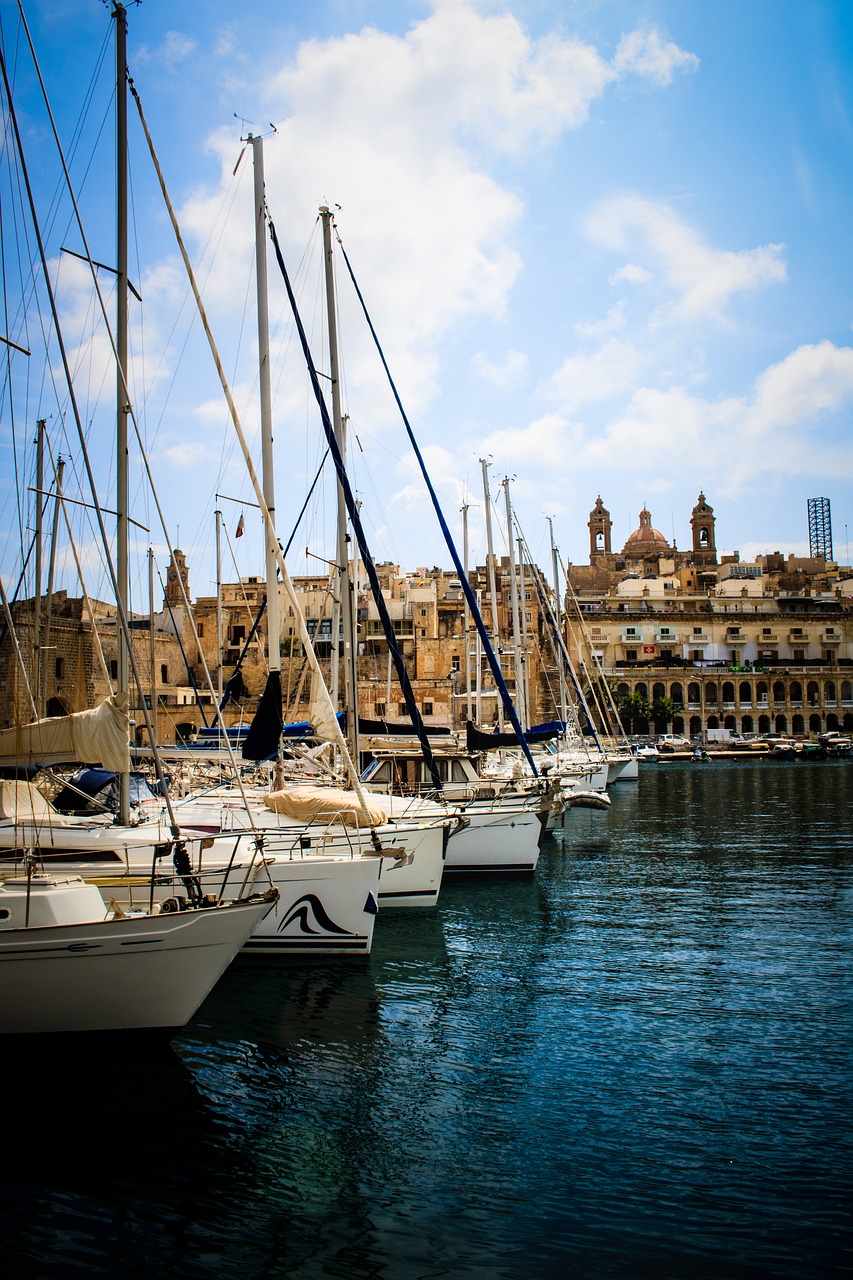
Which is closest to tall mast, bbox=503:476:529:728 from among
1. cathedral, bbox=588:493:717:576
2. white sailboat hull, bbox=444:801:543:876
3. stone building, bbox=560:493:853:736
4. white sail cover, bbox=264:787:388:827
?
white sailboat hull, bbox=444:801:543:876

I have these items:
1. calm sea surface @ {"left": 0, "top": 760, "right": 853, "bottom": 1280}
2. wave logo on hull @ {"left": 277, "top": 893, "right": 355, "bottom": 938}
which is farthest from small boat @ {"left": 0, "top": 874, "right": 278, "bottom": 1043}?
wave logo on hull @ {"left": 277, "top": 893, "right": 355, "bottom": 938}

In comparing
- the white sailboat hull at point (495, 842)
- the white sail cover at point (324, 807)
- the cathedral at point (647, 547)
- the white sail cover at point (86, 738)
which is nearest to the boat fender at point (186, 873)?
the white sail cover at point (86, 738)

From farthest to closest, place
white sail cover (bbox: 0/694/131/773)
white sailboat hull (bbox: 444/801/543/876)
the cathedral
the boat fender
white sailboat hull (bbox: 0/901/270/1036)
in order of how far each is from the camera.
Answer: the cathedral < white sailboat hull (bbox: 444/801/543/876) < white sail cover (bbox: 0/694/131/773) < the boat fender < white sailboat hull (bbox: 0/901/270/1036)

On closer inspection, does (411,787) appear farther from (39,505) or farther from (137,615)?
(137,615)

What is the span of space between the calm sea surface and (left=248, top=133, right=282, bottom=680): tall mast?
5.62 metres

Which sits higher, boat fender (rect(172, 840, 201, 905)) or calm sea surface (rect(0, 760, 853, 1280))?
boat fender (rect(172, 840, 201, 905))

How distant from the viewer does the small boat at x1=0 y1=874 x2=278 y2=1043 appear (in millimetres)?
9523

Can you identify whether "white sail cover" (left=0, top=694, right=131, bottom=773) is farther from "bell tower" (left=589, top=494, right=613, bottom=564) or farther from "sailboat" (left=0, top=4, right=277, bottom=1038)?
"bell tower" (left=589, top=494, right=613, bottom=564)

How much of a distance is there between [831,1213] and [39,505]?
25601 mm

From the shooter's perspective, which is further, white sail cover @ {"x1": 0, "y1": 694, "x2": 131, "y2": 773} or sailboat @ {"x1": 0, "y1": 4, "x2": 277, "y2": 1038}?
white sail cover @ {"x1": 0, "y1": 694, "x2": 131, "y2": 773}

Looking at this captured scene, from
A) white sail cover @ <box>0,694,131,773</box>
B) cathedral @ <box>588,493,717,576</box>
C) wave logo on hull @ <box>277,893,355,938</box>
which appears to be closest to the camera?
wave logo on hull @ <box>277,893,355,938</box>

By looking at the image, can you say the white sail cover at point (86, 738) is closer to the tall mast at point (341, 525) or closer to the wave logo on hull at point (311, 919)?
the wave logo on hull at point (311, 919)

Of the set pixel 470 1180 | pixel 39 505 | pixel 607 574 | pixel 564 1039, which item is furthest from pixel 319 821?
pixel 607 574

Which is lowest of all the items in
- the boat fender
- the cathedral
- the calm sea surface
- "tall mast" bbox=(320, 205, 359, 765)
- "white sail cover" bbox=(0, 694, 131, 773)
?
the calm sea surface
